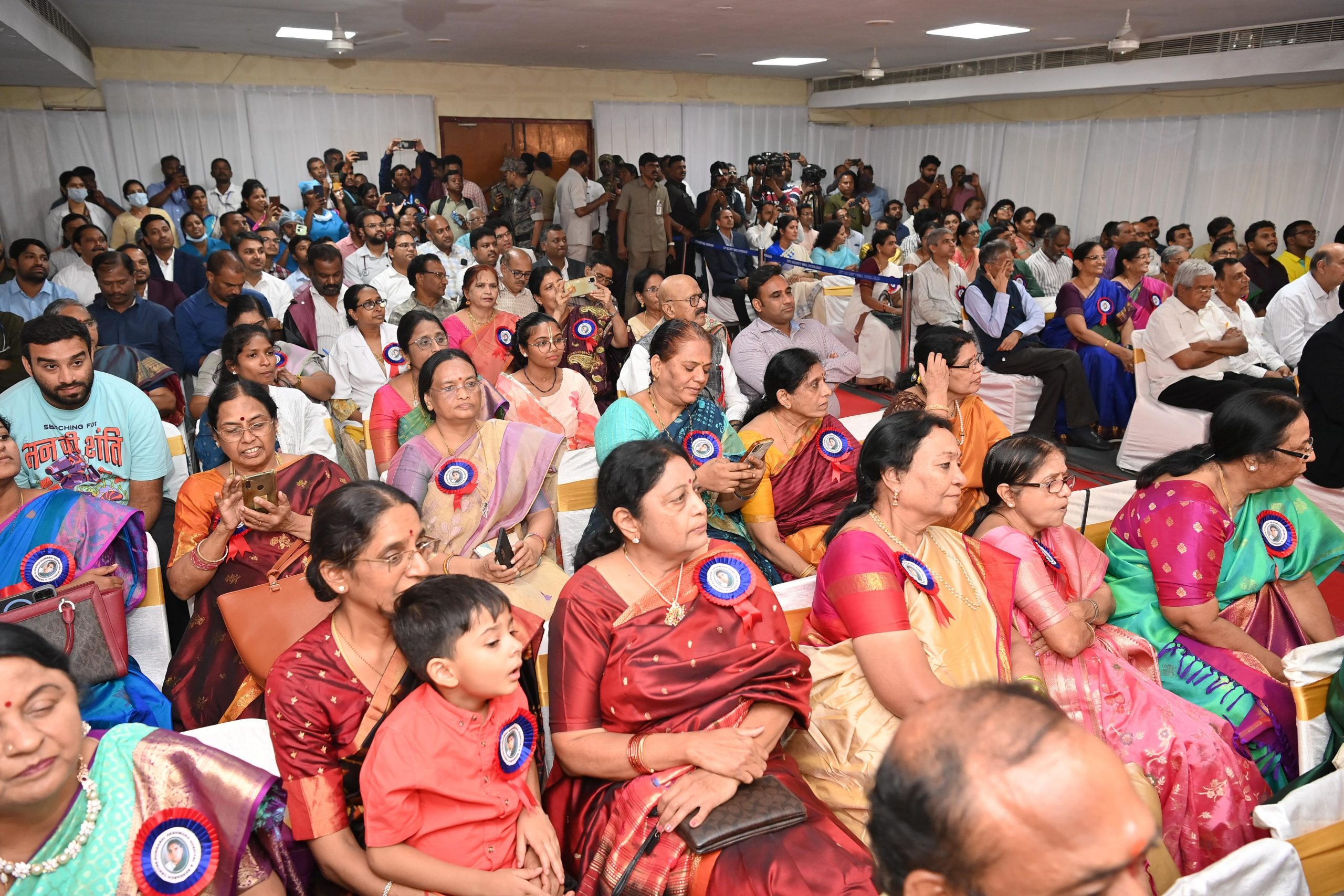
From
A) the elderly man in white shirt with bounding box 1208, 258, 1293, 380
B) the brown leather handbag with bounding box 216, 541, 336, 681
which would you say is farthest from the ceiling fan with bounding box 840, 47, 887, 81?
the brown leather handbag with bounding box 216, 541, 336, 681

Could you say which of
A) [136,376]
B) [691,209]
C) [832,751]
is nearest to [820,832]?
[832,751]

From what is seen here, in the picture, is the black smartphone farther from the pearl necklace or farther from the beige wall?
the beige wall

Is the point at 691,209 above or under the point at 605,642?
above

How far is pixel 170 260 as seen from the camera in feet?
19.1

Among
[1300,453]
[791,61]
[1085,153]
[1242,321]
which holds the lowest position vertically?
[1242,321]

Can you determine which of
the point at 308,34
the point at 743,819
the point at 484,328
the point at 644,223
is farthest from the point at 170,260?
the point at 743,819

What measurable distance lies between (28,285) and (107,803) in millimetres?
4604

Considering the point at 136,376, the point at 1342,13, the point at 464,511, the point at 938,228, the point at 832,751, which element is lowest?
the point at 832,751

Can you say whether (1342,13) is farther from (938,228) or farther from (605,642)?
(605,642)

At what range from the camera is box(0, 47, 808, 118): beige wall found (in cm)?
918

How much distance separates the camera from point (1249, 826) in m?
1.79

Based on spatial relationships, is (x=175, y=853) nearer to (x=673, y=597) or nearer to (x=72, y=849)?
(x=72, y=849)

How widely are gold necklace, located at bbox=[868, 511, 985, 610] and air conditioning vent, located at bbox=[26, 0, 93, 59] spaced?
6.36m

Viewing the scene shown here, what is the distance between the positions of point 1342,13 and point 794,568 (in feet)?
23.2
